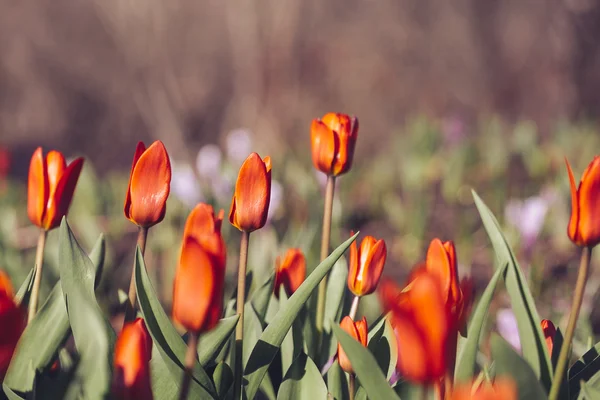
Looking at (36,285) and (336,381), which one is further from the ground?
(36,285)

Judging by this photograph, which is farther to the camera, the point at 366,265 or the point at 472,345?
the point at 366,265

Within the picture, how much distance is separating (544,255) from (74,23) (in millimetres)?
5774

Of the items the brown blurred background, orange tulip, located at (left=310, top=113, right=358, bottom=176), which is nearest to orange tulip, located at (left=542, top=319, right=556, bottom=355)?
orange tulip, located at (left=310, top=113, right=358, bottom=176)

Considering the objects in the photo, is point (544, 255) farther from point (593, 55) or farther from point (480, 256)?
point (593, 55)

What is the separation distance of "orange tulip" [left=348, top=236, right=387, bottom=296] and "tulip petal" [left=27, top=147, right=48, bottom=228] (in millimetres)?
428

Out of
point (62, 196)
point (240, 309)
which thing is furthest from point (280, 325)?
point (62, 196)

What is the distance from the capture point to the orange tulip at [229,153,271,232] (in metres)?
0.75

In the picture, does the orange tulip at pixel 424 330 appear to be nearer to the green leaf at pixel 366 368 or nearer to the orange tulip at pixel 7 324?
the green leaf at pixel 366 368

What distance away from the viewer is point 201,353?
0.74 meters

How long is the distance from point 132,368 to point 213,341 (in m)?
0.16

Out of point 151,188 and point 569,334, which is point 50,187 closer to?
point 151,188

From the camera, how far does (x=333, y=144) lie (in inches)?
36.4

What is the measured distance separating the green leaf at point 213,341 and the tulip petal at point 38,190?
0.32m

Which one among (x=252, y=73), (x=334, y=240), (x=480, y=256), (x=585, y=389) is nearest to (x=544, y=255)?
(x=480, y=256)
